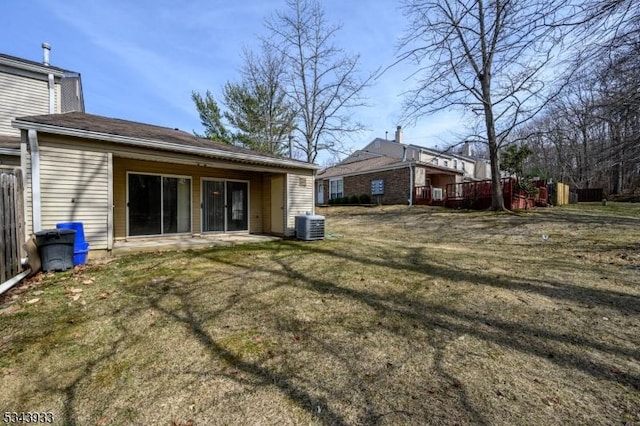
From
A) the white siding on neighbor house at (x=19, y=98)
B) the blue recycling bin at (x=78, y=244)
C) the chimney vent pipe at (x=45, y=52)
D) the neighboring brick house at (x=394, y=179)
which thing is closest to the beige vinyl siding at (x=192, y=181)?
the blue recycling bin at (x=78, y=244)

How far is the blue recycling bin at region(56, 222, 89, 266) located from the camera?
585 cm

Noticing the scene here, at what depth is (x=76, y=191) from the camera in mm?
6289

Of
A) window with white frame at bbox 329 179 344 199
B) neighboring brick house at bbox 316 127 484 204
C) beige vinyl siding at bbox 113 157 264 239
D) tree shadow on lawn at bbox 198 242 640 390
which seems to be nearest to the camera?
tree shadow on lawn at bbox 198 242 640 390

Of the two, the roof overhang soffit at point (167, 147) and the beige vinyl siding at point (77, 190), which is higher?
the roof overhang soffit at point (167, 147)

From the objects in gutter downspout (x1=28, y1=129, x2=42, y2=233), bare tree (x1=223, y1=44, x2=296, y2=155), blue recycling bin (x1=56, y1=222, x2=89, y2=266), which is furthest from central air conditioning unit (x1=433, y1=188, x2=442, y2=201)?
gutter downspout (x1=28, y1=129, x2=42, y2=233)

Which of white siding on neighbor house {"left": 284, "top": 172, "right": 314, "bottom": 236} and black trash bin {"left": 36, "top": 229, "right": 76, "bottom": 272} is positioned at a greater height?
white siding on neighbor house {"left": 284, "top": 172, "right": 314, "bottom": 236}

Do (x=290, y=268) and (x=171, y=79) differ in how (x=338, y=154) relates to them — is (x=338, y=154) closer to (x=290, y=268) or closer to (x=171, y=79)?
(x=171, y=79)

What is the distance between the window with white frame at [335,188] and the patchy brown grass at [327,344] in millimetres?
19768

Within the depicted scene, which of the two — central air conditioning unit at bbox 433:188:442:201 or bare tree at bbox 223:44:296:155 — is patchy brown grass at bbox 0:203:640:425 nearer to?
central air conditioning unit at bbox 433:188:442:201

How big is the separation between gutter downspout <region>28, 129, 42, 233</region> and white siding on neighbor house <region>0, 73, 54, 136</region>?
6622 mm

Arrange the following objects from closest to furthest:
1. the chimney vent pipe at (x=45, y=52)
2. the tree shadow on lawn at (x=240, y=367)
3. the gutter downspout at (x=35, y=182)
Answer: the tree shadow on lawn at (x=240, y=367)
the gutter downspout at (x=35, y=182)
the chimney vent pipe at (x=45, y=52)

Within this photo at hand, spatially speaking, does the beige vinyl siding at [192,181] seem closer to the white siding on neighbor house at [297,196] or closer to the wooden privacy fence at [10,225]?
the white siding on neighbor house at [297,196]

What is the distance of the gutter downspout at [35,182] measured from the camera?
571 centimetres

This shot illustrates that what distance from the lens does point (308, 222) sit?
9305 mm
